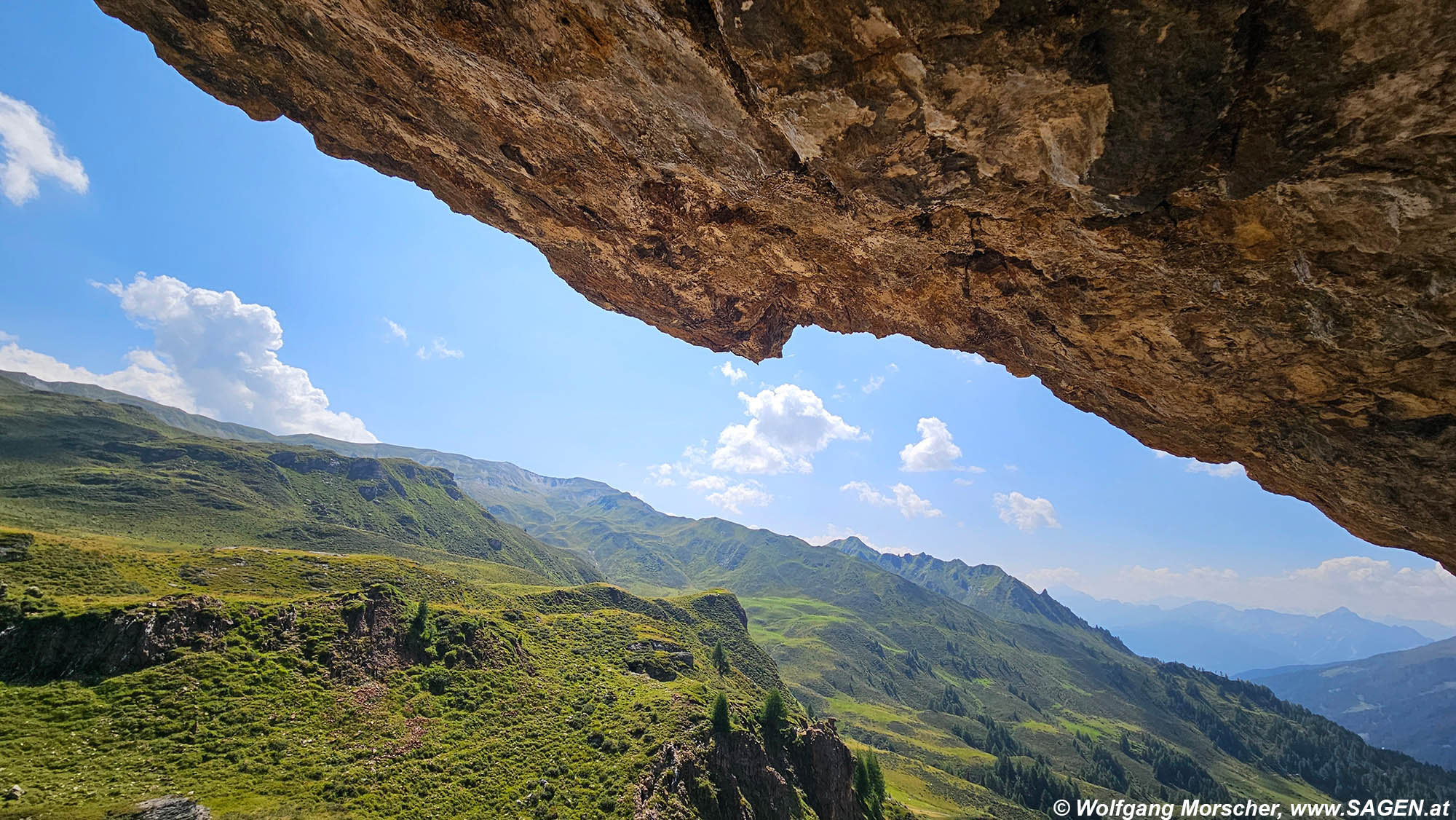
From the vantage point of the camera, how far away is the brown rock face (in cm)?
682

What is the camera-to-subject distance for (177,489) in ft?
395

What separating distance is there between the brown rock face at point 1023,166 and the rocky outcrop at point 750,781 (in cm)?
3747

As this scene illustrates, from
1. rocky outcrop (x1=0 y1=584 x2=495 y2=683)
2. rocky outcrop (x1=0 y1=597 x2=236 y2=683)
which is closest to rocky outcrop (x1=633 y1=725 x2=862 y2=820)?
rocky outcrop (x1=0 y1=584 x2=495 y2=683)

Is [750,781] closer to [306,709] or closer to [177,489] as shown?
[306,709]

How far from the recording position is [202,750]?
30.3 meters

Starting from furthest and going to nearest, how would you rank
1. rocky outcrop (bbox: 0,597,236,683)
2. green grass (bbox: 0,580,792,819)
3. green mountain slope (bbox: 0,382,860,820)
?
1. rocky outcrop (bbox: 0,597,236,683)
2. green mountain slope (bbox: 0,382,860,820)
3. green grass (bbox: 0,580,792,819)

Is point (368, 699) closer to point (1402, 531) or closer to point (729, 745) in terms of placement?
point (729, 745)

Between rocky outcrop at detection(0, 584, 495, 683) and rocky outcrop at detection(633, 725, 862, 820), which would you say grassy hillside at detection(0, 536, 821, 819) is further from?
rocky outcrop at detection(633, 725, 862, 820)

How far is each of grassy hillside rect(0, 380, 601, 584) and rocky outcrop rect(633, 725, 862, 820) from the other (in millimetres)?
107611

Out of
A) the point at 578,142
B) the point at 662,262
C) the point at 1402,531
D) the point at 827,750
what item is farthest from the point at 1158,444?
the point at 827,750

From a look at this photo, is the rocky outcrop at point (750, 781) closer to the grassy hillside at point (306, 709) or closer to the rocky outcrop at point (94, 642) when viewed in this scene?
the grassy hillside at point (306, 709)

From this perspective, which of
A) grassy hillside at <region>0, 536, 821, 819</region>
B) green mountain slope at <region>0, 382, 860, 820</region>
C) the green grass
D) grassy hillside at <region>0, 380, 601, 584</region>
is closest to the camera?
the green grass

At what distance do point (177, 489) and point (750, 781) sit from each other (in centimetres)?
A: 15330

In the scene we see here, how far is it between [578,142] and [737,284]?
7.82 metres
